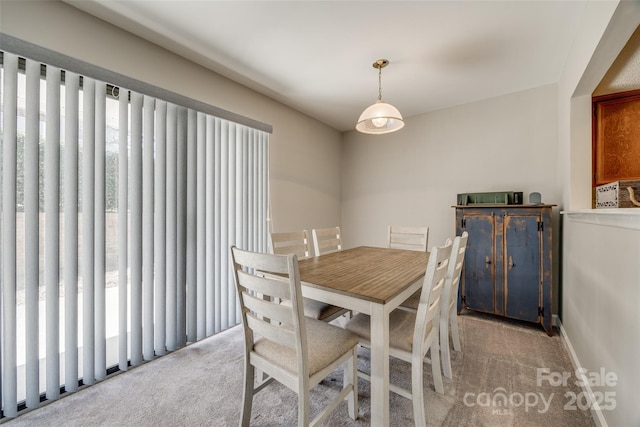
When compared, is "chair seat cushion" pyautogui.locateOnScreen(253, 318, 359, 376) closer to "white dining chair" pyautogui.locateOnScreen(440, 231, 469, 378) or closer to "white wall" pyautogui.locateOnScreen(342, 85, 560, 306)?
"white dining chair" pyautogui.locateOnScreen(440, 231, 469, 378)

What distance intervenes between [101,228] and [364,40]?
2.37 metres

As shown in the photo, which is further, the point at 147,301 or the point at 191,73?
the point at 191,73

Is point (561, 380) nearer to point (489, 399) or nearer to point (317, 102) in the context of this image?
point (489, 399)

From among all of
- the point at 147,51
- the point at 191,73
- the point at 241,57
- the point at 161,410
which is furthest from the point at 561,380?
the point at 147,51

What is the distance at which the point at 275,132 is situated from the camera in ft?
10.0

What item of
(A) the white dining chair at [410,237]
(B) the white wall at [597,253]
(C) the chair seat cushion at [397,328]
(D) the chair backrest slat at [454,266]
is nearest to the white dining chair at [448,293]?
(D) the chair backrest slat at [454,266]

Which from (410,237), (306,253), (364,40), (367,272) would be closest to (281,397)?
(367,272)

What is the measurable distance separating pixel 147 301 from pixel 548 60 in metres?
3.97

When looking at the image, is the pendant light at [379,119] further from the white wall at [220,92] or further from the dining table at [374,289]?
the white wall at [220,92]

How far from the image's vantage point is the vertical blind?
1401 mm

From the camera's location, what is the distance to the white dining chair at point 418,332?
1195 mm

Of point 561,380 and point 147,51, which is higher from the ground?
point 147,51

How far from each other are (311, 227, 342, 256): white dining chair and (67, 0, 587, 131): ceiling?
1586 mm

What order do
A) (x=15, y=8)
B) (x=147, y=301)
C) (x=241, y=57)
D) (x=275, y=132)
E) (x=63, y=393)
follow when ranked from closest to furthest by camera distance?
1. (x=15, y=8)
2. (x=63, y=393)
3. (x=147, y=301)
4. (x=241, y=57)
5. (x=275, y=132)
